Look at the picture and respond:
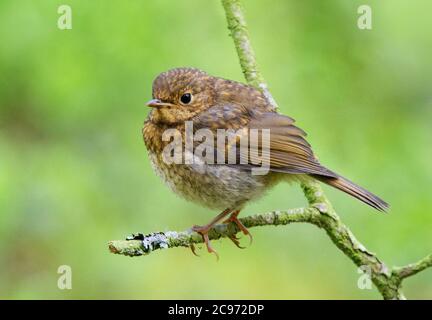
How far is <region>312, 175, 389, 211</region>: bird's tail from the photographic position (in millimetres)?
4836

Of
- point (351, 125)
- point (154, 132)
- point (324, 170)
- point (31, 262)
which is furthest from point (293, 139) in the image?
point (31, 262)

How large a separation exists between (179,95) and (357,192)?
1422 mm

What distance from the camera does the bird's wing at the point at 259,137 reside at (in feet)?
17.0

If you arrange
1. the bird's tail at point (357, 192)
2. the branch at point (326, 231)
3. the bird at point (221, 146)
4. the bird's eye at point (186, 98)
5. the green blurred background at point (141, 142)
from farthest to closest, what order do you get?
the green blurred background at point (141, 142), the bird's eye at point (186, 98), the bird at point (221, 146), the bird's tail at point (357, 192), the branch at point (326, 231)

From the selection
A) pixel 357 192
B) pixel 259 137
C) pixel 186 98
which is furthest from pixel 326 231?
pixel 186 98

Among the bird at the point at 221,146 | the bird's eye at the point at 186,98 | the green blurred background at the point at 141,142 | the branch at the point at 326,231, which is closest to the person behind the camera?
the branch at the point at 326,231

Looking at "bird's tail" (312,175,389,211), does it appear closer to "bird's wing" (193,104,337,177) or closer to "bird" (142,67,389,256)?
"bird" (142,67,389,256)

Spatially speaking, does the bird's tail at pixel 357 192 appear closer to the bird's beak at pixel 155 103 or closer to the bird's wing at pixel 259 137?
the bird's wing at pixel 259 137

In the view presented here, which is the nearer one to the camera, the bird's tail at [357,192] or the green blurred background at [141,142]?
the bird's tail at [357,192]

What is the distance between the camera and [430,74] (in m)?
6.56

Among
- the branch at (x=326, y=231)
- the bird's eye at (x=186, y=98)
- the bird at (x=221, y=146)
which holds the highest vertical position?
the bird's eye at (x=186, y=98)

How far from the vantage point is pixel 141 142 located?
6.73 meters

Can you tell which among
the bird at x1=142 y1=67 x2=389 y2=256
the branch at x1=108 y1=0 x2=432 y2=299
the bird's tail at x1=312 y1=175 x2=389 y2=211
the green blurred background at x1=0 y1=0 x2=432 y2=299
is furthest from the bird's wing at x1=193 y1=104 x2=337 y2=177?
the green blurred background at x1=0 y1=0 x2=432 y2=299

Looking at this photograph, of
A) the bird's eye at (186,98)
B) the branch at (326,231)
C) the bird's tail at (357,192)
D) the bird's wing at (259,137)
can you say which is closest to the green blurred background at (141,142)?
the bird's wing at (259,137)
